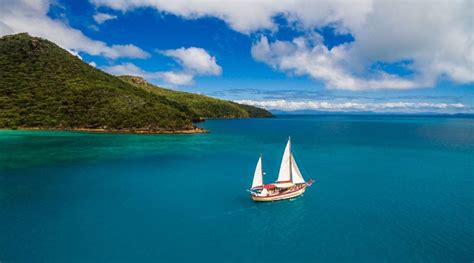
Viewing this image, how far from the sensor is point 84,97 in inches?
4751

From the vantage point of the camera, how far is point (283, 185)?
3950 cm

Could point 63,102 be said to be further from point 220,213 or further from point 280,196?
point 280,196

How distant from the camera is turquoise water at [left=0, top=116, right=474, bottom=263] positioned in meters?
25.1

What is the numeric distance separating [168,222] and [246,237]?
8640mm

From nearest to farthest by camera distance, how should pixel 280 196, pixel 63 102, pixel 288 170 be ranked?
pixel 280 196 < pixel 288 170 < pixel 63 102

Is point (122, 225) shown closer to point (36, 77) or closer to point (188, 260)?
point (188, 260)

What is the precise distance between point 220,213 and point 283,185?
10.5 meters

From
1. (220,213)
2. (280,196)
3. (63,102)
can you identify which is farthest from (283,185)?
(63,102)

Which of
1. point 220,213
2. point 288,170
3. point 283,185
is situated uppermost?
point 288,170

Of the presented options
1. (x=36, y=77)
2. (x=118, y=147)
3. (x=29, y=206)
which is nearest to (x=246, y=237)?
(x=29, y=206)

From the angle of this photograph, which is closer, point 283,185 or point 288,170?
point 283,185

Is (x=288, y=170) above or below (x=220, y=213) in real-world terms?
above

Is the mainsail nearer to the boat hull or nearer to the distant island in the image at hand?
the boat hull

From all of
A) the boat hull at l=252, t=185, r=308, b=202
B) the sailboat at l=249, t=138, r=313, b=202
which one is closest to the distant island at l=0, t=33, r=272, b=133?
the sailboat at l=249, t=138, r=313, b=202
